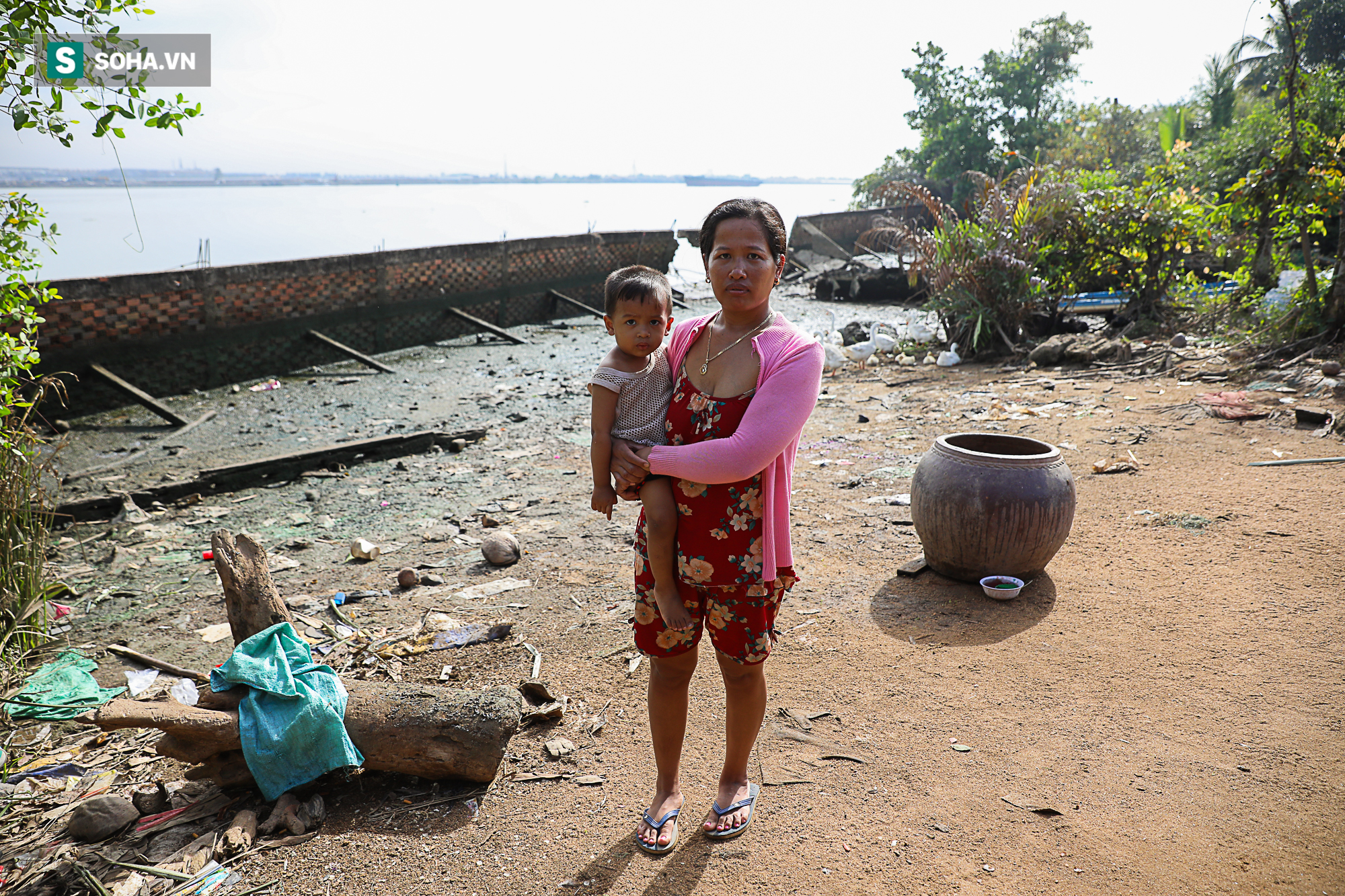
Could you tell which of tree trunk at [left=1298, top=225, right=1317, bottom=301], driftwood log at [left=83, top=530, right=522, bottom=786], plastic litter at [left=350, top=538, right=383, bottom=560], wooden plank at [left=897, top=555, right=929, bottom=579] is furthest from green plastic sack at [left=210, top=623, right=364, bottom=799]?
tree trunk at [left=1298, top=225, right=1317, bottom=301]

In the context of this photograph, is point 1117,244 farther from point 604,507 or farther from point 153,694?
point 153,694

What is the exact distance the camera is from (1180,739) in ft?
9.32

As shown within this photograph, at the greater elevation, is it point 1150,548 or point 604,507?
point 604,507

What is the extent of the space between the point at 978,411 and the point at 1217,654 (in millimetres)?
4356

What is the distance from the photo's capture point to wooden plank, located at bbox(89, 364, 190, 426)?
319 inches

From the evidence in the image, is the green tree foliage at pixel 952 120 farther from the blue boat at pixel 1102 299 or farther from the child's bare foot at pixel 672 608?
the child's bare foot at pixel 672 608

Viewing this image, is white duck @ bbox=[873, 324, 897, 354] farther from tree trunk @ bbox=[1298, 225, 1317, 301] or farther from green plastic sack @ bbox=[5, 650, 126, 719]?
green plastic sack @ bbox=[5, 650, 126, 719]

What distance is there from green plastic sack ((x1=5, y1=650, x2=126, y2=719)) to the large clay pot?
383 cm

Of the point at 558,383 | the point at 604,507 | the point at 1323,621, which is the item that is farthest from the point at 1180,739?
the point at 558,383

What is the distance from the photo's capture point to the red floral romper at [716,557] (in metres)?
2.16

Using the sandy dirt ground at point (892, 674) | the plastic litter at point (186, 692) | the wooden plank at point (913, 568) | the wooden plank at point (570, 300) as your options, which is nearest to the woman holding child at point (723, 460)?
the sandy dirt ground at point (892, 674)

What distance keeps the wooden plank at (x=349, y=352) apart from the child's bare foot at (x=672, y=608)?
900cm

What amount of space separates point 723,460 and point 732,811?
46.8 inches

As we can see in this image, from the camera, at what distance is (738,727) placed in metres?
2.44
